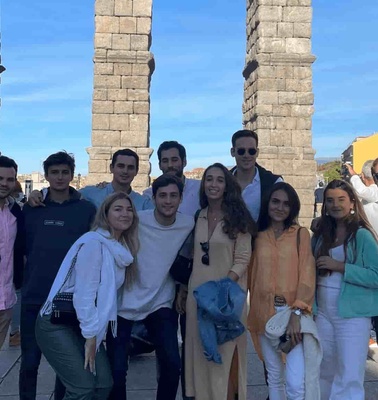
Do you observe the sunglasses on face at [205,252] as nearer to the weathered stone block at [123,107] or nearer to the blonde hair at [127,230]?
the blonde hair at [127,230]

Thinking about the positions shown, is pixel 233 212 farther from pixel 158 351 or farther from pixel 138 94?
pixel 138 94

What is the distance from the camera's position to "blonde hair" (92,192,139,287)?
348 cm

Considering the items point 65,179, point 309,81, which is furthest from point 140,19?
point 65,179

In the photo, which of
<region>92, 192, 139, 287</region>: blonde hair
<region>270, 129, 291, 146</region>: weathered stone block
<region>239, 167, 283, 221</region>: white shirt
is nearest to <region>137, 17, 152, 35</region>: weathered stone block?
<region>270, 129, 291, 146</region>: weathered stone block

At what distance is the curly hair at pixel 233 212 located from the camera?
3645 millimetres

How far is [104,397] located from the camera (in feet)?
10.6

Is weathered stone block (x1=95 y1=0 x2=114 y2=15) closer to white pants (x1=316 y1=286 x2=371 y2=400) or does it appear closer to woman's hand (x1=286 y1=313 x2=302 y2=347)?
white pants (x1=316 y1=286 x2=371 y2=400)

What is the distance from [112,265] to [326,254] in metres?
1.55

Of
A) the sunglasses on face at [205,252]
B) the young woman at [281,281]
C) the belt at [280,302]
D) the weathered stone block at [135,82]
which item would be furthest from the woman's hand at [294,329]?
the weathered stone block at [135,82]

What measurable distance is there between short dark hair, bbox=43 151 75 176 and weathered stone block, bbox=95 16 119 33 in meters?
7.47

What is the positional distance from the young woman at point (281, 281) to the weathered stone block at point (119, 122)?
750cm

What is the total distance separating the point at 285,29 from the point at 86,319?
9715mm

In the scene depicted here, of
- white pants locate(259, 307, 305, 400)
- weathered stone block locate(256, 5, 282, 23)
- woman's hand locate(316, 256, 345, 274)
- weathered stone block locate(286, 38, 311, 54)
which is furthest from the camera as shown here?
weathered stone block locate(286, 38, 311, 54)

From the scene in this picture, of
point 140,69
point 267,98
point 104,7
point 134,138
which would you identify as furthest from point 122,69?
point 267,98
